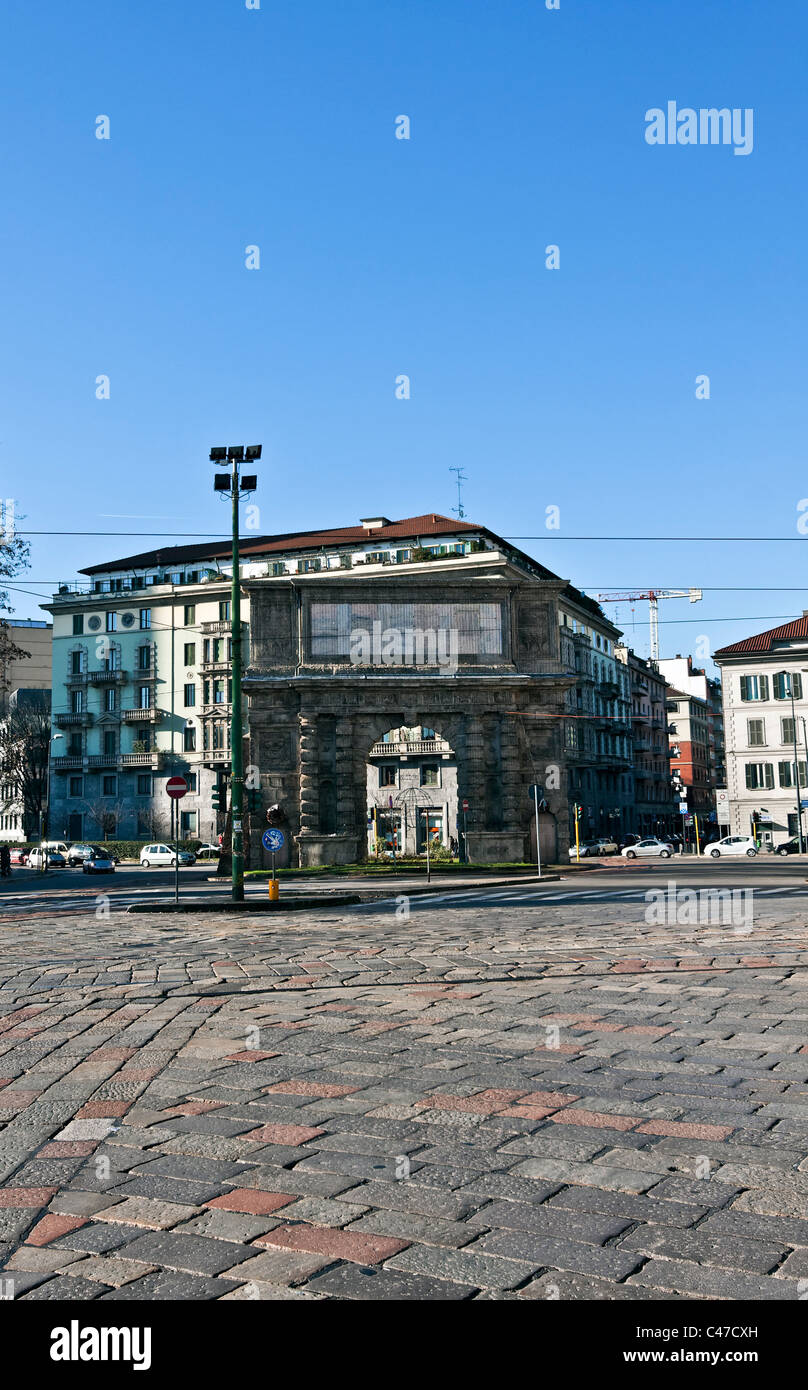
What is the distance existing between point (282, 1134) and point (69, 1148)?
0.95 metres

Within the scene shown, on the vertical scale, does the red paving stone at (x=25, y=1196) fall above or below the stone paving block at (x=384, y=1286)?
below

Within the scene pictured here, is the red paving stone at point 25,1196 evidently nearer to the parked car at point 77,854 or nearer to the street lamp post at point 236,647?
the street lamp post at point 236,647

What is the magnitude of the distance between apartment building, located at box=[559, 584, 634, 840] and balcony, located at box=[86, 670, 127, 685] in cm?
2787

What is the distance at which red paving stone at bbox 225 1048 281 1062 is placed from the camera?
6.52m

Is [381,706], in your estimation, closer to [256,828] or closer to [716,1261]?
[256,828]

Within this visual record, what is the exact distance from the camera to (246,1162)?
14.8 feet

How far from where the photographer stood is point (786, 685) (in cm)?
6412

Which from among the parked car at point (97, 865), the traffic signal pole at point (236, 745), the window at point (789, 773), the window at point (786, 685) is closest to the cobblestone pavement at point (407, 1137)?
the traffic signal pole at point (236, 745)

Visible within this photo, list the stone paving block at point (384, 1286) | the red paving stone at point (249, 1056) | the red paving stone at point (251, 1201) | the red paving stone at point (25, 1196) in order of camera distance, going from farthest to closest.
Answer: the red paving stone at point (249, 1056), the red paving stone at point (25, 1196), the red paving stone at point (251, 1201), the stone paving block at point (384, 1286)

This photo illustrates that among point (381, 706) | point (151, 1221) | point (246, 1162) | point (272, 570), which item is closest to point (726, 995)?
point (246, 1162)

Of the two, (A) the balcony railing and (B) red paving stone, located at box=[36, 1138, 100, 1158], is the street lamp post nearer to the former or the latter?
(B) red paving stone, located at box=[36, 1138, 100, 1158]

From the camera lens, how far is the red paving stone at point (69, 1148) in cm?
475

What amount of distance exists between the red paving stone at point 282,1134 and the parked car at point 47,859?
4727 centimetres
